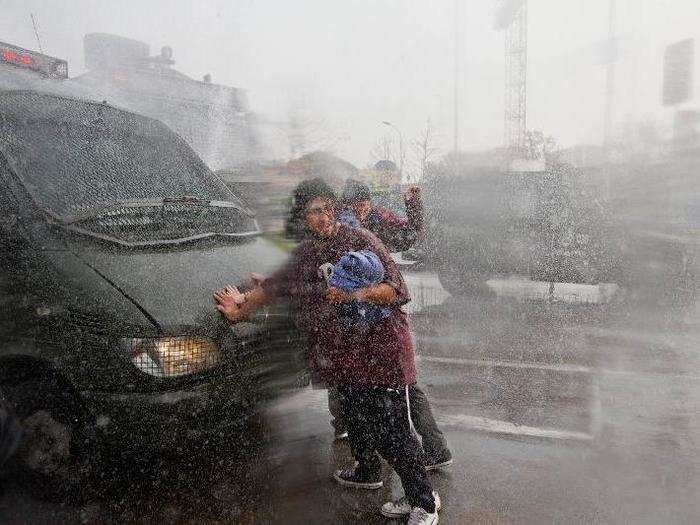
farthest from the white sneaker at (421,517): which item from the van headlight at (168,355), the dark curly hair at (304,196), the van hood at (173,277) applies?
the dark curly hair at (304,196)

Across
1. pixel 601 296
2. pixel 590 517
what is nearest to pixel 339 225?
pixel 590 517

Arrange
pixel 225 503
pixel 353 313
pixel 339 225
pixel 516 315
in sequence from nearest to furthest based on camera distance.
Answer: pixel 353 313 < pixel 339 225 < pixel 225 503 < pixel 516 315

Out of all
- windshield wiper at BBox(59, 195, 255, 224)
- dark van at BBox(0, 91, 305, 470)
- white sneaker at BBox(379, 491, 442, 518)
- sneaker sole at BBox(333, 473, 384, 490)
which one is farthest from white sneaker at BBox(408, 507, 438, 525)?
windshield wiper at BBox(59, 195, 255, 224)

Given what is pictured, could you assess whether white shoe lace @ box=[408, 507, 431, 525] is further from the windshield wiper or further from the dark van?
the windshield wiper

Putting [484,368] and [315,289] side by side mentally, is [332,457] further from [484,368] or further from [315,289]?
[484,368]

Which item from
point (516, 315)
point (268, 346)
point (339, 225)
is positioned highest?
point (339, 225)

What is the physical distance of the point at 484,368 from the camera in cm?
573

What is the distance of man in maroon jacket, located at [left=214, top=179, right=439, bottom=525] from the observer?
2.77 meters

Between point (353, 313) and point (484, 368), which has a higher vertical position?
point (353, 313)

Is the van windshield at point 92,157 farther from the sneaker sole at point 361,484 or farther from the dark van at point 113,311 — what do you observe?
the sneaker sole at point 361,484

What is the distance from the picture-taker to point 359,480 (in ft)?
10.9

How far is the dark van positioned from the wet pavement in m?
0.26

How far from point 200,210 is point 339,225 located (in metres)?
1.14

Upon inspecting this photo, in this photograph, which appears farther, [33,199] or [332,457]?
[332,457]
